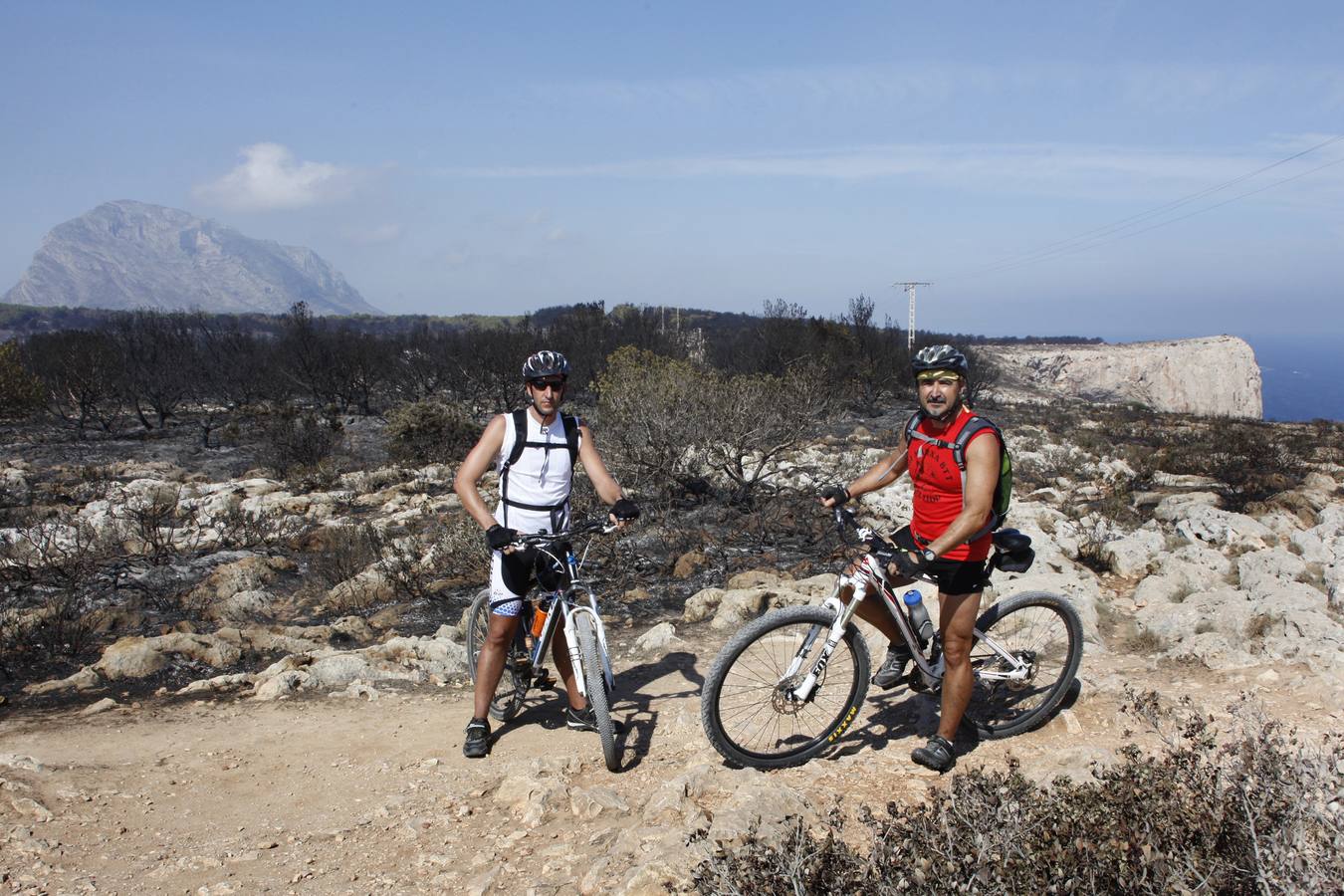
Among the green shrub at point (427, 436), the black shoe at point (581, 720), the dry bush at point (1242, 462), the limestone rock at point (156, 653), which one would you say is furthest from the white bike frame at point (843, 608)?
the green shrub at point (427, 436)

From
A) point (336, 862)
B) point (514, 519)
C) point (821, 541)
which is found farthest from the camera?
point (821, 541)

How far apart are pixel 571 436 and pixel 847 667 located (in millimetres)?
1684

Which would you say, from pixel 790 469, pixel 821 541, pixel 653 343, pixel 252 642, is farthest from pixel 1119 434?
pixel 252 642

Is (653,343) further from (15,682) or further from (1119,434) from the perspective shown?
(15,682)

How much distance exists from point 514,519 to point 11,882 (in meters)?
2.20

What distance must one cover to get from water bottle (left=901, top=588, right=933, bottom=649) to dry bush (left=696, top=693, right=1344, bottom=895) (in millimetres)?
971

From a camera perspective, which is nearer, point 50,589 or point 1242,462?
point 50,589

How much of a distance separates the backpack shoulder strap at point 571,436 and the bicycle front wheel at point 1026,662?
2.07 meters

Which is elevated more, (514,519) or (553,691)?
(514,519)

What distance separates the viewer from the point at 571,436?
390cm

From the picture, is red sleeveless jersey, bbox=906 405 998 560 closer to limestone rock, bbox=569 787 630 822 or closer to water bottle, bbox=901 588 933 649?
water bottle, bbox=901 588 933 649

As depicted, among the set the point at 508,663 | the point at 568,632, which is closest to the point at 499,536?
the point at 568,632

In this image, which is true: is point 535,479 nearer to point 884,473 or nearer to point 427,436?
point 884,473

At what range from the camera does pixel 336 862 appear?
301 centimetres
